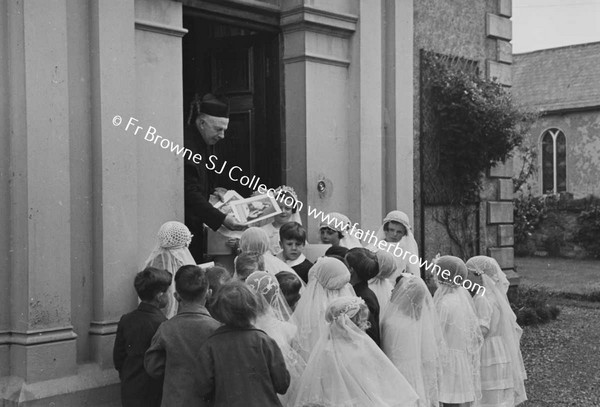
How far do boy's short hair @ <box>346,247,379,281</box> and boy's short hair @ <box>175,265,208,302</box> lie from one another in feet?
4.30

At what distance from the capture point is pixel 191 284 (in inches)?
175

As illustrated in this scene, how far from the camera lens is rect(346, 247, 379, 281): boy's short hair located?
5445 millimetres

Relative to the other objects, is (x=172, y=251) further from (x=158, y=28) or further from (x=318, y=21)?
(x=318, y=21)

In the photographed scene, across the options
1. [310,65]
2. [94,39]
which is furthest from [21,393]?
[310,65]

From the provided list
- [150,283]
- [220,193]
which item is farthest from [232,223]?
[150,283]

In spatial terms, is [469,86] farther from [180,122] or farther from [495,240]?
[180,122]

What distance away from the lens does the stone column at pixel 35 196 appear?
5203mm

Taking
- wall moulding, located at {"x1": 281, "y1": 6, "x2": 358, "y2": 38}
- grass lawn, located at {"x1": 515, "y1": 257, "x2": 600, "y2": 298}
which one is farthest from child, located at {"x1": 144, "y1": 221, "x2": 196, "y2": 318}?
grass lawn, located at {"x1": 515, "y1": 257, "x2": 600, "y2": 298}

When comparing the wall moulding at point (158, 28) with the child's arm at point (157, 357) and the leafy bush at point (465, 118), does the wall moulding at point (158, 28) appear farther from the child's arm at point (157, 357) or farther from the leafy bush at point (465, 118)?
the leafy bush at point (465, 118)

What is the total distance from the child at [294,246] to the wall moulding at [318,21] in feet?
7.23

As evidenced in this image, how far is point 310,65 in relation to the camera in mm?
7438

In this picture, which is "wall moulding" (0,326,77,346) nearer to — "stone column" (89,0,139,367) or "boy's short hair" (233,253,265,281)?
"stone column" (89,0,139,367)

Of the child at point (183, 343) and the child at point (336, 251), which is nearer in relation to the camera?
the child at point (183, 343)

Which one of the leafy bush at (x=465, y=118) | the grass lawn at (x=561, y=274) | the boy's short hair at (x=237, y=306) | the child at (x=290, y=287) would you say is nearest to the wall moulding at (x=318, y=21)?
the leafy bush at (x=465, y=118)
